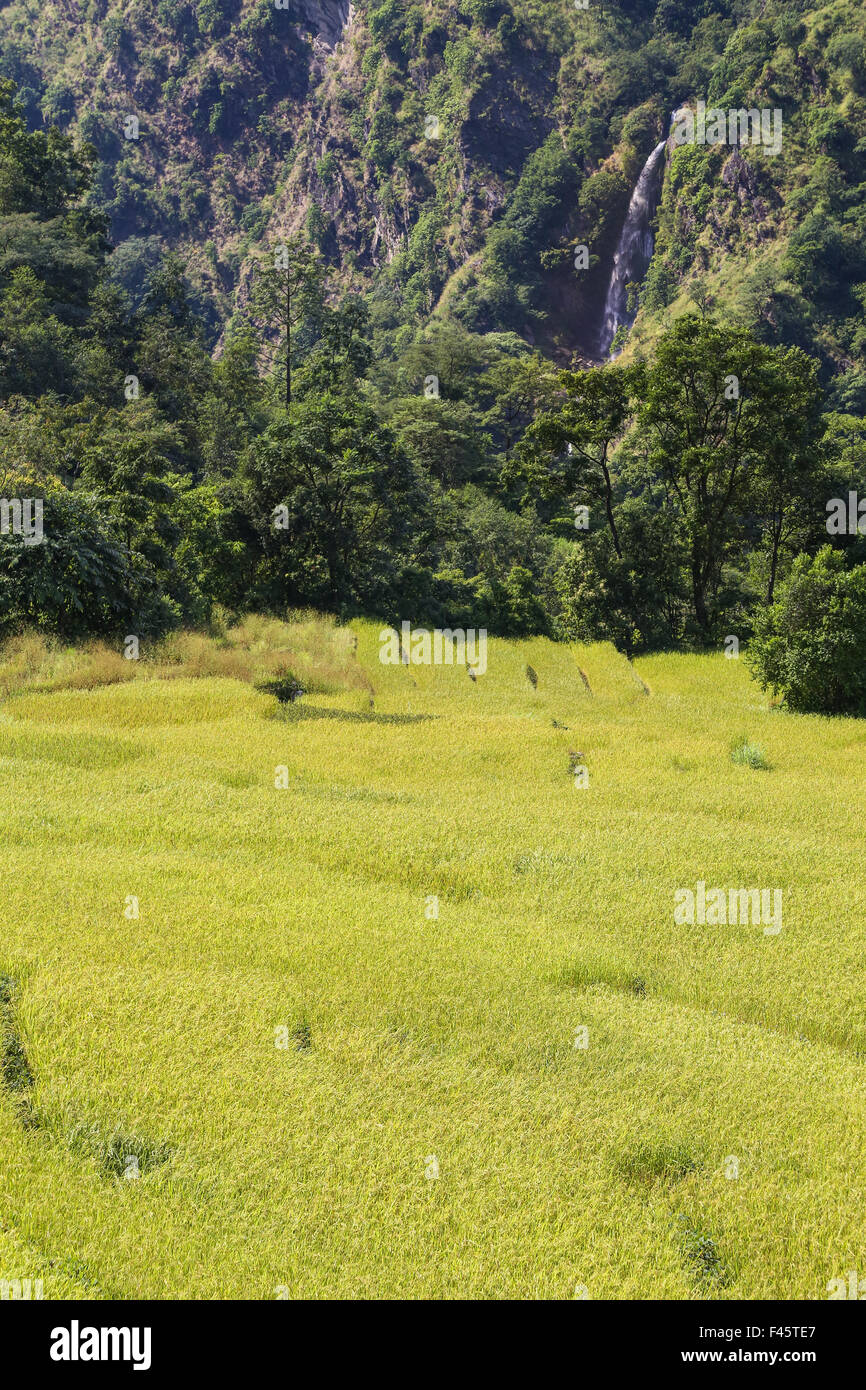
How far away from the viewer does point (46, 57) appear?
17175cm

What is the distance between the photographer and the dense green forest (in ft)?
118

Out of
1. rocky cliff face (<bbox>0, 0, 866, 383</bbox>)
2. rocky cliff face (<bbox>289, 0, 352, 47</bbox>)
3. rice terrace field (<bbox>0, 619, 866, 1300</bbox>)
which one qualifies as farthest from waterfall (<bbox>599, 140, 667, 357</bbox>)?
rice terrace field (<bbox>0, 619, 866, 1300</bbox>)

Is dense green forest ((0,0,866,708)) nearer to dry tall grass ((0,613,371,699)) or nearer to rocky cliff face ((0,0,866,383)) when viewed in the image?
rocky cliff face ((0,0,866,383))

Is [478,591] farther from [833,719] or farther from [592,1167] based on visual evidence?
[592,1167]

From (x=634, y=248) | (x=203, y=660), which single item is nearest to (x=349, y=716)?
(x=203, y=660)

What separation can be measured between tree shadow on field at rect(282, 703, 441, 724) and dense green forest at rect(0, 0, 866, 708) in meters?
6.86

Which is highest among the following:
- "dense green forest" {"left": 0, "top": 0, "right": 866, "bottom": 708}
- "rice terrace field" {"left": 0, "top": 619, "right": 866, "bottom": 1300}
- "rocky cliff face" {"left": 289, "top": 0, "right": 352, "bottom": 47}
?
"rocky cliff face" {"left": 289, "top": 0, "right": 352, "bottom": 47}

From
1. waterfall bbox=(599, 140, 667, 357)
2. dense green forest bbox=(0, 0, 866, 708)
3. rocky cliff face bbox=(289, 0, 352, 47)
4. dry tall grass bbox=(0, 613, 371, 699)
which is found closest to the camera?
dry tall grass bbox=(0, 613, 371, 699)

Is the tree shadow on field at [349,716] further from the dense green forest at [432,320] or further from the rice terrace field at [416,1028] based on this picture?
the dense green forest at [432,320]

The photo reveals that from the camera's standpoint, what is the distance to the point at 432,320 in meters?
124

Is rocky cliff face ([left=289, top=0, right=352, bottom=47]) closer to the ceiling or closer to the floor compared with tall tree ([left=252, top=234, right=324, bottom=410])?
closer to the ceiling

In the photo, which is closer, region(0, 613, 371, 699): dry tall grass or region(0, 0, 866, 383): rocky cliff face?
region(0, 613, 371, 699): dry tall grass

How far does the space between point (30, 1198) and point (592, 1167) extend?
12.1 ft

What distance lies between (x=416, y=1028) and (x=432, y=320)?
4982 inches
